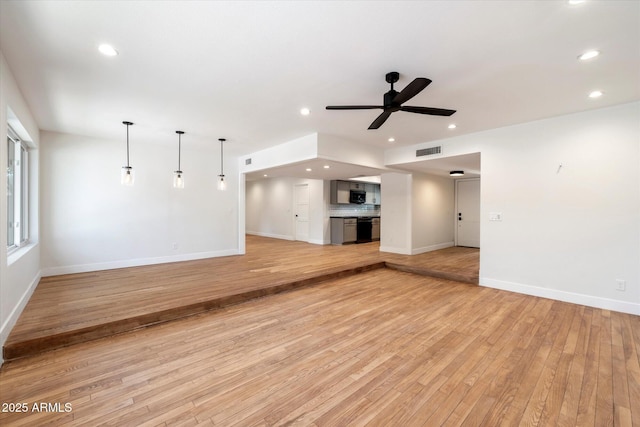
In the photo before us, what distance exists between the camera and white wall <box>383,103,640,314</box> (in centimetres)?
359

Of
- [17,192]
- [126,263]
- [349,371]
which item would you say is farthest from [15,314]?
[349,371]

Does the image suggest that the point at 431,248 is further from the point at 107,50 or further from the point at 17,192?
the point at 17,192

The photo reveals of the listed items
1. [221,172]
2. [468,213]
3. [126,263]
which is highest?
[221,172]

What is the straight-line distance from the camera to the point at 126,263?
5625 mm

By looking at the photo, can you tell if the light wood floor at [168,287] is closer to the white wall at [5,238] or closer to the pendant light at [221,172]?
the white wall at [5,238]

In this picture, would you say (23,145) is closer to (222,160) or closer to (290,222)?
(222,160)

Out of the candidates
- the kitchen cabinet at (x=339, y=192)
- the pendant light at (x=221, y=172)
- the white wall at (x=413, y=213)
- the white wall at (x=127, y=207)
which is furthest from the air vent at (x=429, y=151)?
the white wall at (x=127, y=207)

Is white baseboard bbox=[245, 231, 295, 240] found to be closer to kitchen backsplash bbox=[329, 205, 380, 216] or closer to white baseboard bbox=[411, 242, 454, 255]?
kitchen backsplash bbox=[329, 205, 380, 216]

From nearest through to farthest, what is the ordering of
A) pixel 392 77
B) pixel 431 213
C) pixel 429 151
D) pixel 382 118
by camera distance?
1. pixel 392 77
2. pixel 382 118
3. pixel 429 151
4. pixel 431 213

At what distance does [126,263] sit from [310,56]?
555 cm

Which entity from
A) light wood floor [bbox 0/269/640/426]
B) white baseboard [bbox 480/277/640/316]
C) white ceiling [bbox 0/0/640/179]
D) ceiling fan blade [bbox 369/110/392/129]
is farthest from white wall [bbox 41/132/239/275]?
white baseboard [bbox 480/277/640/316]

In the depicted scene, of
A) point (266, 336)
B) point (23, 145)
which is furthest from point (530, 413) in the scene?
point (23, 145)

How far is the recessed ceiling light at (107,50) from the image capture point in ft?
7.54

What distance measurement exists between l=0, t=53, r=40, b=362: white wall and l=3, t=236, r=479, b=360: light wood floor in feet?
0.50
